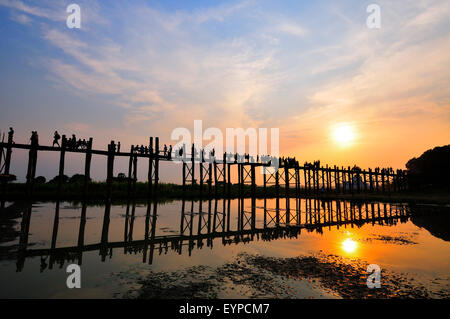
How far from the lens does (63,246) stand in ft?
28.0

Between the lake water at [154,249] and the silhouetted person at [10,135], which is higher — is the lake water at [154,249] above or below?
below

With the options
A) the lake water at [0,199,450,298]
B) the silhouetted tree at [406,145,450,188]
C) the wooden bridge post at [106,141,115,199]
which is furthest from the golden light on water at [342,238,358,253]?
the silhouetted tree at [406,145,450,188]

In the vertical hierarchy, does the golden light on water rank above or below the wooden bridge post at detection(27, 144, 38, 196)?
below

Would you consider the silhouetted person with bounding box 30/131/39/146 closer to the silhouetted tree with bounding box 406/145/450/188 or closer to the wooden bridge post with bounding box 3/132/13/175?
the wooden bridge post with bounding box 3/132/13/175

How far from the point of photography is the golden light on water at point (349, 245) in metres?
9.05

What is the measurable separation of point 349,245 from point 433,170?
162ft

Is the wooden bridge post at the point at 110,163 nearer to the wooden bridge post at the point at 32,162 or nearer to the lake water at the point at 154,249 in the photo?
the wooden bridge post at the point at 32,162

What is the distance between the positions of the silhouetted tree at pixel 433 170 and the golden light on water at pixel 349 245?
46828mm

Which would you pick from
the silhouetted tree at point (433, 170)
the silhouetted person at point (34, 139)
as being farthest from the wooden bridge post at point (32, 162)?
the silhouetted tree at point (433, 170)

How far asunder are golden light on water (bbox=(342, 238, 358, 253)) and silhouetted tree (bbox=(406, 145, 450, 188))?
46828mm

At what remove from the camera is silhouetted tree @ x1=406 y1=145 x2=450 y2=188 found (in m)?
43.4

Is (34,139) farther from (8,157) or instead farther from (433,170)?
(433,170)

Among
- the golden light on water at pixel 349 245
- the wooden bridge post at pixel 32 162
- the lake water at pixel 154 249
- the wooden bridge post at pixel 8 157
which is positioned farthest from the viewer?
the wooden bridge post at pixel 32 162

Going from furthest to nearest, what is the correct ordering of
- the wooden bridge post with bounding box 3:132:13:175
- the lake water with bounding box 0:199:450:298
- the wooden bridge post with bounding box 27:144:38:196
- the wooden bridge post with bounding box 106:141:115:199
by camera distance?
1. the wooden bridge post with bounding box 106:141:115:199
2. the wooden bridge post with bounding box 27:144:38:196
3. the wooden bridge post with bounding box 3:132:13:175
4. the lake water with bounding box 0:199:450:298
